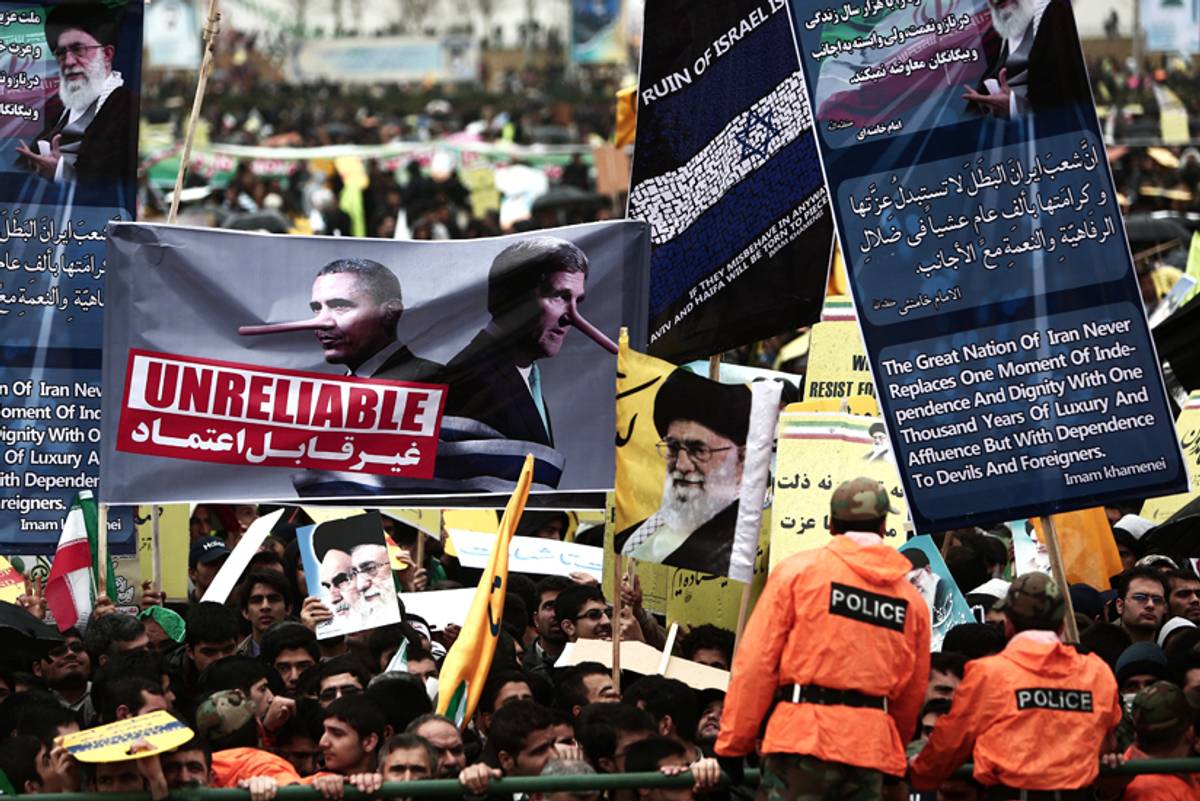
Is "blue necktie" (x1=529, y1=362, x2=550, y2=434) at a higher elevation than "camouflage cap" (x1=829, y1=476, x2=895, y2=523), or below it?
higher

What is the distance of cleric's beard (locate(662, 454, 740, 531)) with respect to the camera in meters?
7.72

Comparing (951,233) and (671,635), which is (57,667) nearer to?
(671,635)

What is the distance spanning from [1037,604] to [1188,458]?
4105mm

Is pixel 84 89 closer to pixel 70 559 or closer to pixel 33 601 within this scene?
pixel 70 559

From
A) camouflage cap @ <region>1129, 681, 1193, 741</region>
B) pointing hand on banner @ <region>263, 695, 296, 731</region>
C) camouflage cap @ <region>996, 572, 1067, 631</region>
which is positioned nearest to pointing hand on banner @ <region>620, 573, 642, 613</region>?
pointing hand on banner @ <region>263, 695, 296, 731</region>

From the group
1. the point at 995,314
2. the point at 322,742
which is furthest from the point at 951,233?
the point at 322,742

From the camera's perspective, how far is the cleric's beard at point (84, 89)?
900 centimetres

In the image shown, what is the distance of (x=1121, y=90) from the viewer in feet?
125

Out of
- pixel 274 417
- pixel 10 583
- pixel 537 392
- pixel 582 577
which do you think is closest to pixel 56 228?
pixel 274 417

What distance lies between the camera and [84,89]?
9.02 metres

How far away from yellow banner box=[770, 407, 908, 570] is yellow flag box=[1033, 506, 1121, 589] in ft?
3.68

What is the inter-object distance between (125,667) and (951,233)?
301 cm

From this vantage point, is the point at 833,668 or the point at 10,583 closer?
the point at 833,668

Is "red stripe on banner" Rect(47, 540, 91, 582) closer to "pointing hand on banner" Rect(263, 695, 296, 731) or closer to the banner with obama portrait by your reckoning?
the banner with obama portrait
